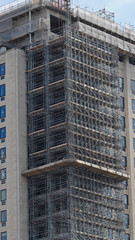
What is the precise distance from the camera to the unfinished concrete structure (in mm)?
109875

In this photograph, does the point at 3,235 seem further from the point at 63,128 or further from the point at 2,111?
the point at 2,111

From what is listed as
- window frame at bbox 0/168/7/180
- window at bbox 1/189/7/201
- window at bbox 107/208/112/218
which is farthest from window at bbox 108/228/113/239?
window frame at bbox 0/168/7/180

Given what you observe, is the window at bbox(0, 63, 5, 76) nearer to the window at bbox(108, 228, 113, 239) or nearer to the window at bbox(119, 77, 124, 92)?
the window at bbox(119, 77, 124, 92)

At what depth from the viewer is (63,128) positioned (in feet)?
366

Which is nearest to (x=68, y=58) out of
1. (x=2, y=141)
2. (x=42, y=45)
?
(x=42, y=45)

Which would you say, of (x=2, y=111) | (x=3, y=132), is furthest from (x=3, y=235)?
(x=2, y=111)

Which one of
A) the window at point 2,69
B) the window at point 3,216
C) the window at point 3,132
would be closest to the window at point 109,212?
the window at point 3,216

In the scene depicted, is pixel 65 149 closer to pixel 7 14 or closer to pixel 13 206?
pixel 13 206

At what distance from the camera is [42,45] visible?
116188 mm

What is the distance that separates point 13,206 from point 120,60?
90.5ft

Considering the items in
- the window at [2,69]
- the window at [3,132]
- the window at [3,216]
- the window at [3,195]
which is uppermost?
the window at [2,69]

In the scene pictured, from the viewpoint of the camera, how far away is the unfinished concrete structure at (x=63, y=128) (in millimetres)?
109875

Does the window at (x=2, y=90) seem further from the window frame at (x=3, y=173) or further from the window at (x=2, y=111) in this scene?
the window frame at (x=3, y=173)

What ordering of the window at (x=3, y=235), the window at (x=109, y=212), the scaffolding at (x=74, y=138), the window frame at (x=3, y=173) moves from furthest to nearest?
the window at (x=109, y=212)
the window frame at (x=3, y=173)
the window at (x=3, y=235)
the scaffolding at (x=74, y=138)
